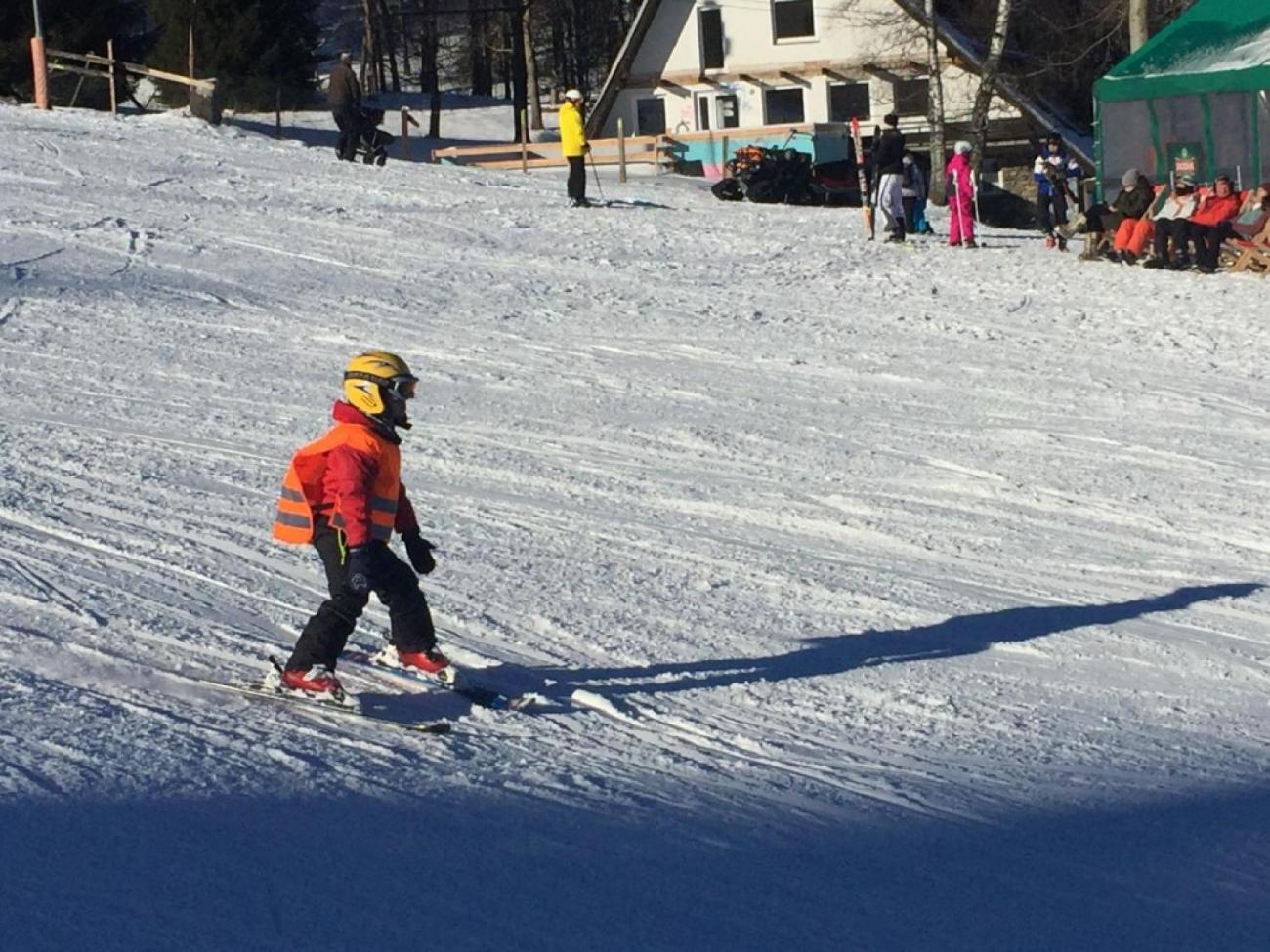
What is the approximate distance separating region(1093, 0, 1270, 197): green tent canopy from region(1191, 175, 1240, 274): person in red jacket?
10.2ft

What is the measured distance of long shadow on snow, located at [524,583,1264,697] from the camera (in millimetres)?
7156

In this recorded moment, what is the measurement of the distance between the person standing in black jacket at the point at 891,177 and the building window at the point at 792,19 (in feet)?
72.8

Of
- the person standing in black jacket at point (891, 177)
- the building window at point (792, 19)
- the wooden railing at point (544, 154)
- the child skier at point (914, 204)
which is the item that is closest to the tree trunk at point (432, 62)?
the building window at point (792, 19)

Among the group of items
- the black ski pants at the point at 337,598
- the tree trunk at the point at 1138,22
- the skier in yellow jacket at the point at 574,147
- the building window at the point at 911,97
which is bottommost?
the black ski pants at the point at 337,598

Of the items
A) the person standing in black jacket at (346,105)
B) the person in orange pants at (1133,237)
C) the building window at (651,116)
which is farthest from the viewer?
the building window at (651,116)

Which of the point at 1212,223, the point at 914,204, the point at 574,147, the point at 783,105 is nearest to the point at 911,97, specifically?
the point at 783,105

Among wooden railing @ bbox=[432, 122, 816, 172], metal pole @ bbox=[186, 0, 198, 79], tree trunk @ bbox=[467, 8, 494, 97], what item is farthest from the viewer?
tree trunk @ bbox=[467, 8, 494, 97]

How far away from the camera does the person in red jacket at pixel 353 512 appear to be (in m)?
6.21

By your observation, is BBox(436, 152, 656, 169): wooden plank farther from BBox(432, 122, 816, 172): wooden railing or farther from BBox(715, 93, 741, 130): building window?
BBox(715, 93, 741, 130): building window

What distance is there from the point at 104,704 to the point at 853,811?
2.56 metres

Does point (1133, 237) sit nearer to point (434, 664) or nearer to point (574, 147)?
point (574, 147)

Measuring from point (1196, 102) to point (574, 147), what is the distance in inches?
311

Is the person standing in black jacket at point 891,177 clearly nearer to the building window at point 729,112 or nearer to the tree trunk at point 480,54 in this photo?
the building window at point 729,112

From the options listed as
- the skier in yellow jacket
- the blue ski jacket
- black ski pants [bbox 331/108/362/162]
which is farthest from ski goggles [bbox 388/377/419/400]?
black ski pants [bbox 331/108/362/162]
